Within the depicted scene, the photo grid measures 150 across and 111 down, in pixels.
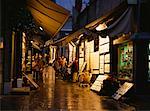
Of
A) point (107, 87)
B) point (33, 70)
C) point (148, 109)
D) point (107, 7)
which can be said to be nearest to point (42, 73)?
point (33, 70)

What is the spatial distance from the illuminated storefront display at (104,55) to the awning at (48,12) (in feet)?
10.1

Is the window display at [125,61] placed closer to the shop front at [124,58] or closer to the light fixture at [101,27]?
the shop front at [124,58]

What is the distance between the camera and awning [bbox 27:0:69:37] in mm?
18000

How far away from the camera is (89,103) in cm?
1656

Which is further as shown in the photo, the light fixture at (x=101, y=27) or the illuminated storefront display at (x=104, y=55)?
the illuminated storefront display at (x=104, y=55)

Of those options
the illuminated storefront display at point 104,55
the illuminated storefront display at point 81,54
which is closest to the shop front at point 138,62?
the illuminated storefront display at point 104,55

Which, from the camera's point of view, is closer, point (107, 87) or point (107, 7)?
point (107, 87)

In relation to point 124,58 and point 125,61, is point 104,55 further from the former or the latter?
point 125,61

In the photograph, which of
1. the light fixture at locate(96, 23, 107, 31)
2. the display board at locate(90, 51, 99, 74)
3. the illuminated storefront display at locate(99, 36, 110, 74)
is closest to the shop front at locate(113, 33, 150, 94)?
the light fixture at locate(96, 23, 107, 31)

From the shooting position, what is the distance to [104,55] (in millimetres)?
24156

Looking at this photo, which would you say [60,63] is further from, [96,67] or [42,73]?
[96,67]

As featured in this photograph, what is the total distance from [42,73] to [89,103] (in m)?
20.3

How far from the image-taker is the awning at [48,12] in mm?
18000

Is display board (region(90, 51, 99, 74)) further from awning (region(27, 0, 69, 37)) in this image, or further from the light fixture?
the light fixture
